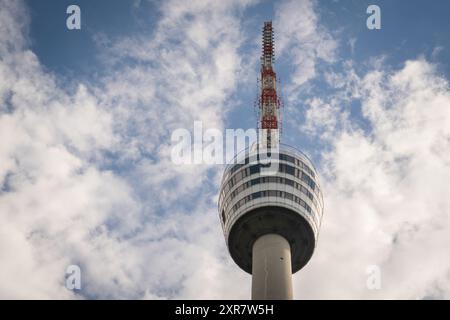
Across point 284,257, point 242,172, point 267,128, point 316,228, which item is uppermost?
point 267,128

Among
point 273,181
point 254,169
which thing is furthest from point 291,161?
point 254,169

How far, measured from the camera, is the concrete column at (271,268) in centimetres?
6372

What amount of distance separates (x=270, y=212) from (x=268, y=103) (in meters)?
18.8

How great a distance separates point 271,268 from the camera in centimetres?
6581

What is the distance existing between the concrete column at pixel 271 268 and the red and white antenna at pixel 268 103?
15.1 meters

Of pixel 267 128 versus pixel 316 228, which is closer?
pixel 316 228

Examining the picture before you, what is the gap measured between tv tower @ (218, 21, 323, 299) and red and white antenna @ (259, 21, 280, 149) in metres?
0.23

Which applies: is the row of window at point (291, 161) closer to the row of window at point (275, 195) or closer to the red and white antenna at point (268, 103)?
the red and white antenna at point (268, 103)

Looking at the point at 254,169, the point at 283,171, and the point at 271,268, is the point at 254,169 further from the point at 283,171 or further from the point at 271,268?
the point at 271,268
